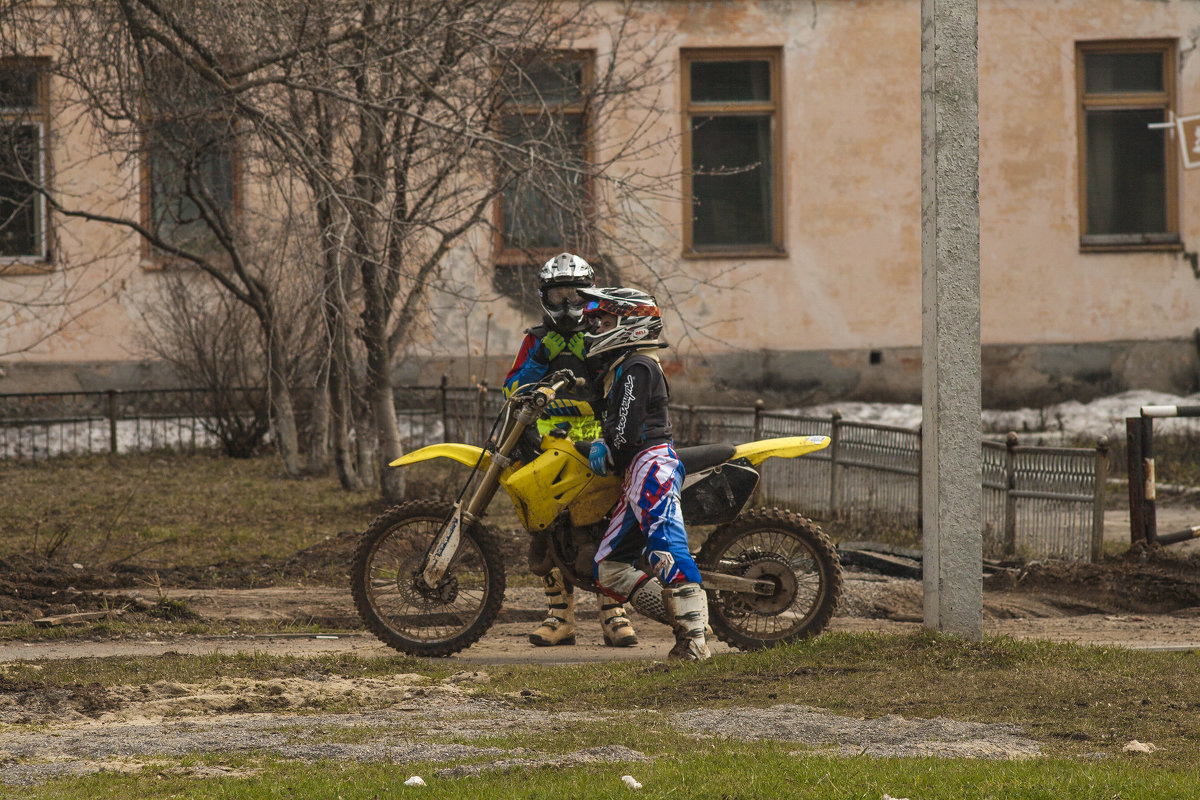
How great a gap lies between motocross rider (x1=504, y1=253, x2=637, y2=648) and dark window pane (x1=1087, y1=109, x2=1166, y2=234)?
13959 millimetres

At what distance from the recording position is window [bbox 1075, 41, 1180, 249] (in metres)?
19.1

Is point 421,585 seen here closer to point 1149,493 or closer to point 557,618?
point 557,618

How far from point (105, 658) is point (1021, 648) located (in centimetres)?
434

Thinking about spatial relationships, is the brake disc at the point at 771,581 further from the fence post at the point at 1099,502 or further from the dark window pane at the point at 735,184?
the dark window pane at the point at 735,184

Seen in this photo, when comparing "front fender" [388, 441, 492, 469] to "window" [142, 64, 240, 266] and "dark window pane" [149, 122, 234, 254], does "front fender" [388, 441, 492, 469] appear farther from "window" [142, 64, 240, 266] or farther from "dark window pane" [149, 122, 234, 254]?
"dark window pane" [149, 122, 234, 254]

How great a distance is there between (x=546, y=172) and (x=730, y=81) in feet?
31.6

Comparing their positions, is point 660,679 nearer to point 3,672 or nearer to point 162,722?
point 162,722

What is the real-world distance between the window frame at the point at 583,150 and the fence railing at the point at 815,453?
156 cm

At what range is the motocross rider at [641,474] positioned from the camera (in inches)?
262

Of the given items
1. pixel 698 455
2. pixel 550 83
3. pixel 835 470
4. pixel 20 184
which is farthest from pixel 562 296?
pixel 20 184

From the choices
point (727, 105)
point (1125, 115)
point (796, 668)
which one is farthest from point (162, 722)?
point (1125, 115)

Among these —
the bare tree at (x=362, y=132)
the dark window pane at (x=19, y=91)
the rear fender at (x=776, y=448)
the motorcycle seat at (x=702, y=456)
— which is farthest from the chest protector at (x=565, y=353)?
the dark window pane at (x=19, y=91)

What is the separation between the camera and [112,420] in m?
17.2

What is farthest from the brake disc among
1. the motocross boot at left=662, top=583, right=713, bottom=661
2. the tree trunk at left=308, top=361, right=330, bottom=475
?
the tree trunk at left=308, top=361, right=330, bottom=475
